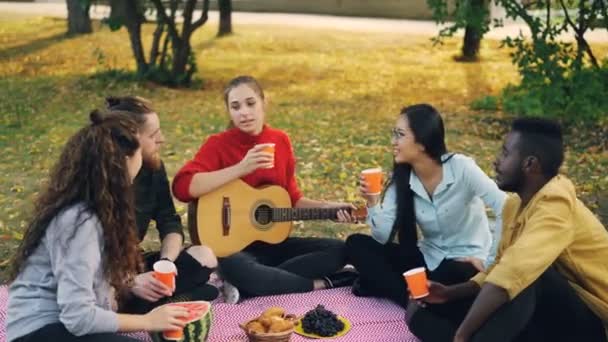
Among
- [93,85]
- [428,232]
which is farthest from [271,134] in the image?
[93,85]

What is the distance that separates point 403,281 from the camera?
441 cm

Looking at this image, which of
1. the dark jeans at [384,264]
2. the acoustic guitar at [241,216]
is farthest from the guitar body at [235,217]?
the dark jeans at [384,264]

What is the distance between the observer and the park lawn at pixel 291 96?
25.9ft

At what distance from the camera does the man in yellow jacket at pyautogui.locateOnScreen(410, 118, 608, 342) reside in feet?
10.8

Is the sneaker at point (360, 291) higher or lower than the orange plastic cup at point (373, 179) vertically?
lower

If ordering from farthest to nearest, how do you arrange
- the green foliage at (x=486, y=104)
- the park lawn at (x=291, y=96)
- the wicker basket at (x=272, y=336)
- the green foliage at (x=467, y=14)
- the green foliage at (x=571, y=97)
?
the green foliage at (x=486, y=104) → the green foliage at (x=467, y=14) → the green foliage at (x=571, y=97) → the park lawn at (x=291, y=96) → the wicker basket at (x=272, y=336)

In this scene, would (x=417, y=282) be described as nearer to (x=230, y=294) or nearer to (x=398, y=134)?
(x=398, y=134)

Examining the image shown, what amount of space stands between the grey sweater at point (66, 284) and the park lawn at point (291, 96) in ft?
7.47

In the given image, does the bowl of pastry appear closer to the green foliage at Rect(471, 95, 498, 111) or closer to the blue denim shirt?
the blue denim shirt

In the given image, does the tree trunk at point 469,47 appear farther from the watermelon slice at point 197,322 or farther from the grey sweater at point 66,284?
the grey sweater at point 66,284

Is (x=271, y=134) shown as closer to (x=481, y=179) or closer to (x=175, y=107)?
(x=481, y=179)

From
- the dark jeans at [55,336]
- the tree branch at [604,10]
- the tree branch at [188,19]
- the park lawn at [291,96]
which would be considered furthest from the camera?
the tree branch at [188,19]

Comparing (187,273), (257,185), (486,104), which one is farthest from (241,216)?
(486,104)

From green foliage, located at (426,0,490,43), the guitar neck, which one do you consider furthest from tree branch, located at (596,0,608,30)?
the guitar neck
